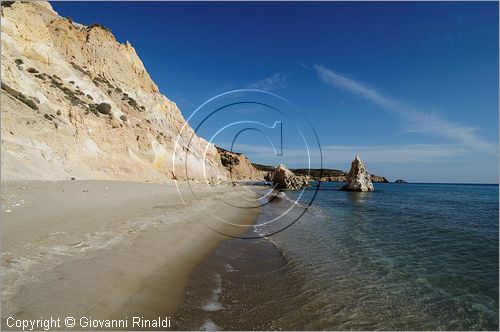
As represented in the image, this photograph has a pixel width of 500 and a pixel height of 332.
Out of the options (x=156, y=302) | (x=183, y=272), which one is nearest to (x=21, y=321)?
(x=156, y=302)

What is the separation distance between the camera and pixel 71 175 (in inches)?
918

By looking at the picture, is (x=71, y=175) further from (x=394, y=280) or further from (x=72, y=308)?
(x=394, y=280)

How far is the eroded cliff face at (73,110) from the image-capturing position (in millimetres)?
22984

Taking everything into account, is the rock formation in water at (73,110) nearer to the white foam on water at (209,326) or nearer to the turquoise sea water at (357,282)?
the turquoise sea water at (357,282)

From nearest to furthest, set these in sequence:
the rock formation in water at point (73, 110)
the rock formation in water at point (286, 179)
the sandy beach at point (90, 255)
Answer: the sandy beach at point (90, 255)
the rock formation in water at point (73, 110)
the rock formation in water at point (286, 179)

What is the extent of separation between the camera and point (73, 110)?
100 ft

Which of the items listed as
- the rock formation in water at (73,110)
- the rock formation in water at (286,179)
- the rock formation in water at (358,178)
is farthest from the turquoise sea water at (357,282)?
the rock formation in water at (286,179)

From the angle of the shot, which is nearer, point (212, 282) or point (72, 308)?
point (72, 308)

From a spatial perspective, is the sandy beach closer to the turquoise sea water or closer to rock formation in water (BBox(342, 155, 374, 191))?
the turquoise sea water

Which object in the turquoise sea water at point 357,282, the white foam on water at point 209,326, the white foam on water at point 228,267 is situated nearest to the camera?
the white foam on water at point 209,326

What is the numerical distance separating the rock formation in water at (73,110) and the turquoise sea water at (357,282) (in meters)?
15.1

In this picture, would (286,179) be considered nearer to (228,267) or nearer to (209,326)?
(228,267)

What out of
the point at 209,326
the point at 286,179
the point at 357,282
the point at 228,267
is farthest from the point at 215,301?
the point at 286,179

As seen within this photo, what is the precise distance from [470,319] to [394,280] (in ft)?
8.32
